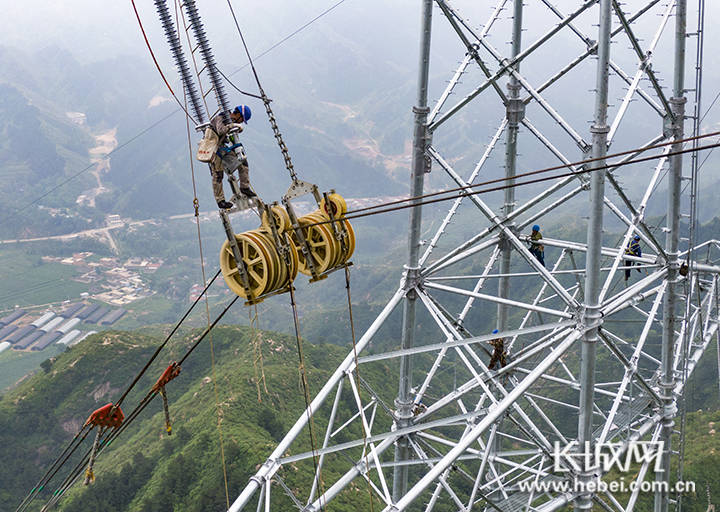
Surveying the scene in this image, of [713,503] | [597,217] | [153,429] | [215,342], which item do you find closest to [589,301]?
[597,217]

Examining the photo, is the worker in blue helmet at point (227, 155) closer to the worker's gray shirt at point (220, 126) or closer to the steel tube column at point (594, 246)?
the worker's gray shirt at point (220, 126)

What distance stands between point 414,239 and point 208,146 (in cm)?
431

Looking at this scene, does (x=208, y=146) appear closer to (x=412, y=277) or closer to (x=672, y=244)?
(x=412, y=277)

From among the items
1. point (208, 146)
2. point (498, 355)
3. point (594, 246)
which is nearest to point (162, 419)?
point (498, 355)

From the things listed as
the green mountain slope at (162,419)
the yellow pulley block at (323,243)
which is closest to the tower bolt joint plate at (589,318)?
the yellow pulley block at (323,243)

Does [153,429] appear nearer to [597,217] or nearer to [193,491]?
[193,491]

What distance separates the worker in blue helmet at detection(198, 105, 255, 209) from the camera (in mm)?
9281

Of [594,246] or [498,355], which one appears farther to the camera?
[498,355]

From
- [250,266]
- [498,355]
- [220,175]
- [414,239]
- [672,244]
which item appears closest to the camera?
[250,266]

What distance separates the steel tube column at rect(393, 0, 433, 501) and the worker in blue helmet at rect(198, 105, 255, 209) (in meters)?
3.04

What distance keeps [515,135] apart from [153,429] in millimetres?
55112

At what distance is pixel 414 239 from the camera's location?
11383 mm

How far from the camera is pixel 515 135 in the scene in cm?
1246

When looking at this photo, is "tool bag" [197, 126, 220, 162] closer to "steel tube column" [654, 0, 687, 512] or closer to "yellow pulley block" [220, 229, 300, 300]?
"yellow pulley block" [220, 229, 300, 300]
